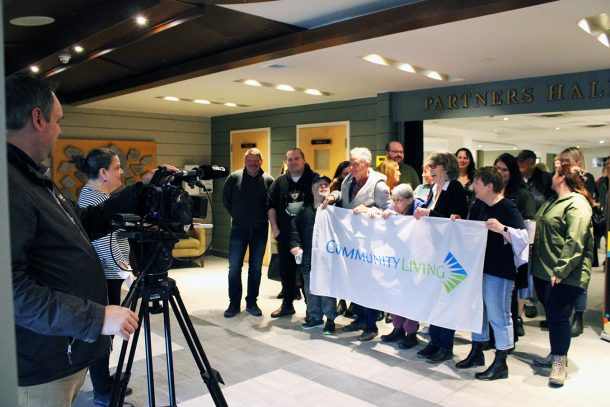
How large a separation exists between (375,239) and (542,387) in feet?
4.91

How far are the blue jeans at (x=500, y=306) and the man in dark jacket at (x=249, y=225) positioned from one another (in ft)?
7.38

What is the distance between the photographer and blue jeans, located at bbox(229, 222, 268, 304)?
470 cm

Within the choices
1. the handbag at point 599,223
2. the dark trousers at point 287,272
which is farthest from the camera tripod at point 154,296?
the handbag at point 599,223

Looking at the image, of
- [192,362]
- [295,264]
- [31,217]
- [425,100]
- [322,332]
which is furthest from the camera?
[425,100]

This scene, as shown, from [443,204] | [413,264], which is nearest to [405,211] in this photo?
[443,204]

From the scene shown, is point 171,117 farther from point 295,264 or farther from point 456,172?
point 456,172

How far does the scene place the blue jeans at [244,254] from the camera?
4703mm

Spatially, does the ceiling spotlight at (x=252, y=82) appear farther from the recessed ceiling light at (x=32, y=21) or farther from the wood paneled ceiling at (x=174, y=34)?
the recessed ceiling light at (x=32, y=21)

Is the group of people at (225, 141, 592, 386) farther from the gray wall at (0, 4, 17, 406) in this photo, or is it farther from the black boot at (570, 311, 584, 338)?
the gray wall at (0, 4, 17, 406)

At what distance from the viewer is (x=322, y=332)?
415cm

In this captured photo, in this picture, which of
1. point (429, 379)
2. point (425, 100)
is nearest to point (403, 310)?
point (429, 379)

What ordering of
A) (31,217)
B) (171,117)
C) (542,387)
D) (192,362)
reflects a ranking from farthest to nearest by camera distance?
(171,117)
(192,362)
(542,387)
(31,217)

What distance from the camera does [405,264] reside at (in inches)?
142

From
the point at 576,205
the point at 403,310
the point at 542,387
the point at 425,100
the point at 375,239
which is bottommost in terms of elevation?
the point at 542,387
